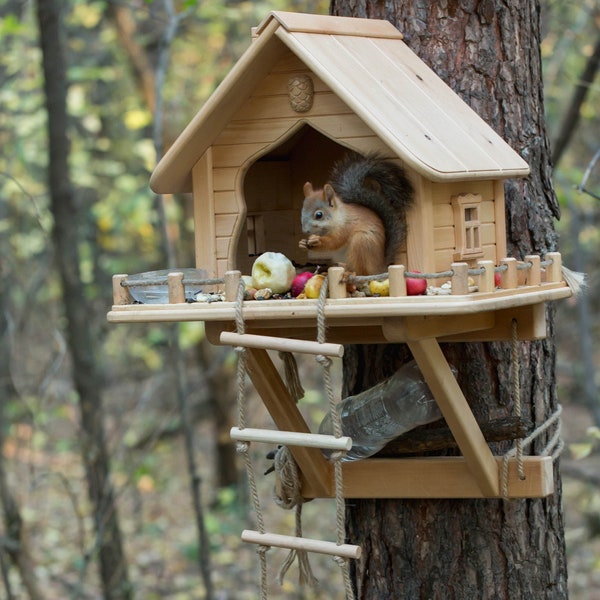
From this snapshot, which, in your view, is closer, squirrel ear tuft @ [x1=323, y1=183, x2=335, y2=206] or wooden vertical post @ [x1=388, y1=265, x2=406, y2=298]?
wooden vertical post @ [x1=388, y1=265, x2=406, y2=298]

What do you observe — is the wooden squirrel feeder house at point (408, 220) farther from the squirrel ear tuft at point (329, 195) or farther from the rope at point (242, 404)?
the squirrel ear tuft at point (329, 195)

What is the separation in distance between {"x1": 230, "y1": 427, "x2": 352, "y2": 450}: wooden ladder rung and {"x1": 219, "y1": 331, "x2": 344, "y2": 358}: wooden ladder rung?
0.19 meters

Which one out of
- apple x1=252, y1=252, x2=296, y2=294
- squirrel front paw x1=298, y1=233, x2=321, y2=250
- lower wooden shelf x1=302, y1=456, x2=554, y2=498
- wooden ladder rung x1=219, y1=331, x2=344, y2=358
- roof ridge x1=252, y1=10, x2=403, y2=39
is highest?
roof ridge x1=252, y1=10, x2=403, y2=39

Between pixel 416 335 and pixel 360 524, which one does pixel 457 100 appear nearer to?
pixel 416 335

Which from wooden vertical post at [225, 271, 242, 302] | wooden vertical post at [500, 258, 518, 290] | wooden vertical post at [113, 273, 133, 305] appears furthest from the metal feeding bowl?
wooden vertical post at [500, 258, 518, 290]

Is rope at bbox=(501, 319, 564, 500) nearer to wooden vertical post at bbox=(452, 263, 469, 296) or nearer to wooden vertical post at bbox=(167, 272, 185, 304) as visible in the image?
wooden vertical post at bbox=(452, 263, 469, 296)

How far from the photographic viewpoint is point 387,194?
240 centimetres

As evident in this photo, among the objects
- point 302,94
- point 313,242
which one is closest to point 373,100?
point 302,94

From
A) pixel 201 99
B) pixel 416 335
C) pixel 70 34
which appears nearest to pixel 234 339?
pixel 416 335

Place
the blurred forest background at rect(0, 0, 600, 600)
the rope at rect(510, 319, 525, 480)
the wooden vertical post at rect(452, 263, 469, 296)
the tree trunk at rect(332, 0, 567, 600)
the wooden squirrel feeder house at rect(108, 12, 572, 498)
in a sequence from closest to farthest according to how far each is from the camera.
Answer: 1. the wooden vertical post at rect(452, 263, 469, 296)
2. the wooden squirrel feeder house at rect(108, 12, 572, 498)
3. the rope at rect(510, 319, 525, 480)
4. the tree trunk at rect(332, 0, 567, 600)
5. the blurred forest background at rect(0, 0, 600, 600)

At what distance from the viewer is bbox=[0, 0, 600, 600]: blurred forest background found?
6.14 meters

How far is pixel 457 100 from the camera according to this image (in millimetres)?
2705

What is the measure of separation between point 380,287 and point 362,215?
20cm

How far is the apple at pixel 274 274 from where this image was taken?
7.86ft
